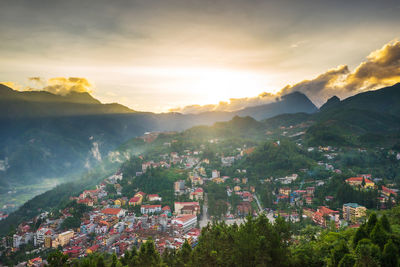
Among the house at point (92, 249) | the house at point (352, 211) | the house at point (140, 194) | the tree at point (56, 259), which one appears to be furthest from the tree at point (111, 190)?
the tree at point (56, 259)

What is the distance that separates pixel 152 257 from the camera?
944cm

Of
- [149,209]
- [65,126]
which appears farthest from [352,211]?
[65,126]

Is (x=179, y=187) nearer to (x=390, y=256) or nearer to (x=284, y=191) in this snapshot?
(x=284, y=191)

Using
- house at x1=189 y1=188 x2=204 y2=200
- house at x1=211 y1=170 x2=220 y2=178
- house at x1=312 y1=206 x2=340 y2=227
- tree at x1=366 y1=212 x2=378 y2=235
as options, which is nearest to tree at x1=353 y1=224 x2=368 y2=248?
tree at x1=366 y1=212 x2=378 y2=235

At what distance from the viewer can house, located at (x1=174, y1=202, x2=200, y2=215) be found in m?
28.0

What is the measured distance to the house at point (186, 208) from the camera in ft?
91.7

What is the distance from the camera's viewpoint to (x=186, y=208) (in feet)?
93.0

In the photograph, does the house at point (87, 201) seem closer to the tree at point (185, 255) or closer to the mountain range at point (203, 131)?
the mountain range at point (203, 131)

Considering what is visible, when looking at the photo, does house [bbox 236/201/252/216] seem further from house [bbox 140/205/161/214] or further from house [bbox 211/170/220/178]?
house [bbox 211/170/220/178]

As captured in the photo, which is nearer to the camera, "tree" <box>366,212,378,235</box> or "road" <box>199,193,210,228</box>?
"tree" <box>366,212,378,235</box>

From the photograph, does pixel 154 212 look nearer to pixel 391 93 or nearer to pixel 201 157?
pixel 201 157

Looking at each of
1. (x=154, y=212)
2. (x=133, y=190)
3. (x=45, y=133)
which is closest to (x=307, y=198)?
(x=154, y=212)

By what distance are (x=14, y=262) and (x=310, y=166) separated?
37.1m

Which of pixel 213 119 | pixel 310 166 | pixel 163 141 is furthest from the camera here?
pixel 213 119
